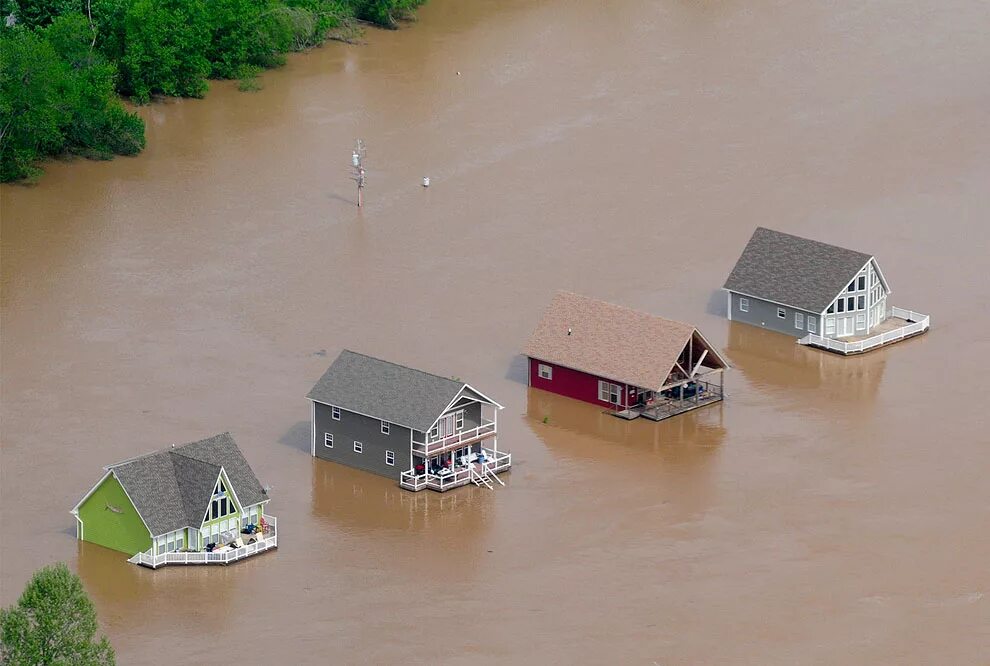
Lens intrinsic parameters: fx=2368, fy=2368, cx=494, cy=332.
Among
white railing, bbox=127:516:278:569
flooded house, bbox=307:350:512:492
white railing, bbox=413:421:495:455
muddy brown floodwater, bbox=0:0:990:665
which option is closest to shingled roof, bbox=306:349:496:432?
flooded house, bbox=307:350:512:492

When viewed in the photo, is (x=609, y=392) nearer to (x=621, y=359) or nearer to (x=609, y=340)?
(x=621, y=359)

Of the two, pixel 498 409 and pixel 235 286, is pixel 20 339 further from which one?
pixel 498 409

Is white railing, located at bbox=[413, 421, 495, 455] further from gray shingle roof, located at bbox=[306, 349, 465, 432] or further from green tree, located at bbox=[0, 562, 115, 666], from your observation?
green tree, located at bbox=[0, 562, 115, 666]

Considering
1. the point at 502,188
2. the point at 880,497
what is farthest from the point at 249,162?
the point at 880,497

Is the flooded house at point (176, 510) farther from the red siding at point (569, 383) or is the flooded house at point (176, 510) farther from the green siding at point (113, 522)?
the red siding at point (569, 383)

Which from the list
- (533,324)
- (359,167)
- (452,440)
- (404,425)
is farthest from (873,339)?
(359,167)

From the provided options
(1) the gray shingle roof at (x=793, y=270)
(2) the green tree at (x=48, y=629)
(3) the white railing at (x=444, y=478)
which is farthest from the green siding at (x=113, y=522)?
(1) the gray shingle roof at (x=793, y=270)
